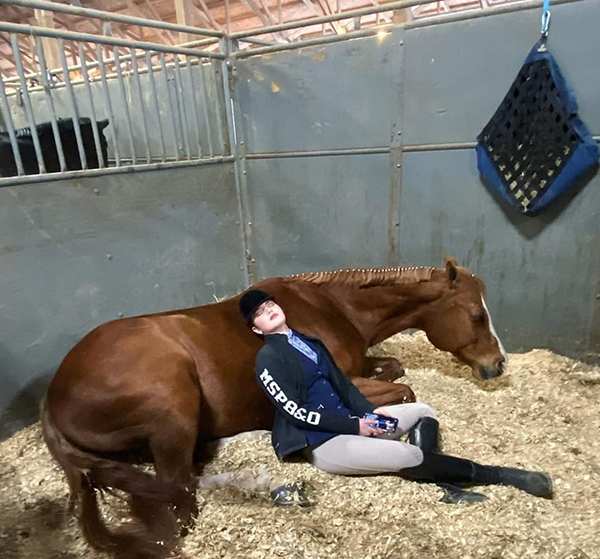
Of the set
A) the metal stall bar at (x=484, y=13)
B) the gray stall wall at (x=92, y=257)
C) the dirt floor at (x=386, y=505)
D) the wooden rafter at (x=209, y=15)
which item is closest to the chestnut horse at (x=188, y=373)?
the dirt floor at (x=386, y=505)

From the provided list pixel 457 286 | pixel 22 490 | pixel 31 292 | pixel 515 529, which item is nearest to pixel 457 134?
pixel 457 286

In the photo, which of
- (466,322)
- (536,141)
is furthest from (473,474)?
(536,141)

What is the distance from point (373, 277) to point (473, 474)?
39.1 inches

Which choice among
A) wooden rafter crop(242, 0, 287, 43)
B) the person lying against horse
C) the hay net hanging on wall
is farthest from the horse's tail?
wooden rafter crop(242, 0, 287, 43)

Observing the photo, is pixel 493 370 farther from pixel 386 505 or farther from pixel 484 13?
pixel 484 13

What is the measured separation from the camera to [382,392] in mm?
2330

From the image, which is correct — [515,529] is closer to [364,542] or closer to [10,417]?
[364,542]

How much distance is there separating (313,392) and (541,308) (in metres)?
1.65

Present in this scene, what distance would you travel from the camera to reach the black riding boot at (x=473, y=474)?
1.88 metres

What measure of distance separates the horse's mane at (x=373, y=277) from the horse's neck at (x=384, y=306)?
0.07 feet

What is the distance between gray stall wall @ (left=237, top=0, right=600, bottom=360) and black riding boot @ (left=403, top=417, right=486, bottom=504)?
117 centimetres

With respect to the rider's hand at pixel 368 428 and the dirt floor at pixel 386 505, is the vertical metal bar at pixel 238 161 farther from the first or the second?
the rider's hand at pixel 368 428

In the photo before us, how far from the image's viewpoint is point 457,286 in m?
2.36

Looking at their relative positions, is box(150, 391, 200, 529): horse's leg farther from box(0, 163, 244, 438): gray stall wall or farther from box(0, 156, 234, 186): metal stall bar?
box(0, 156, 234, 186): metal stall bar
